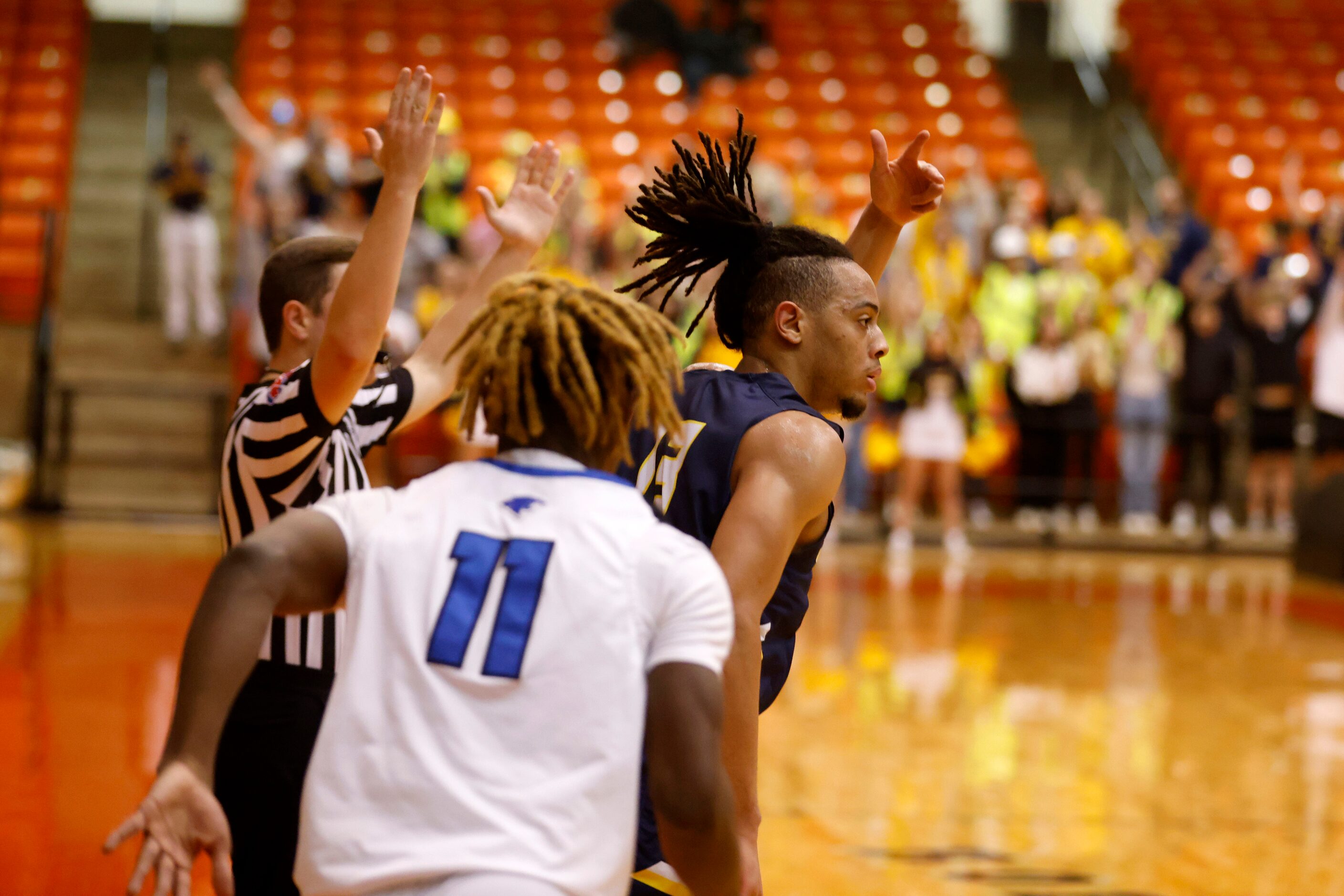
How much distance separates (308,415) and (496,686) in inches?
35.6

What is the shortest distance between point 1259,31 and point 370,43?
11.2 metres

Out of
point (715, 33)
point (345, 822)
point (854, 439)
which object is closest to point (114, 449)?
point (854, 439)

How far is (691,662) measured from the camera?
167 cm

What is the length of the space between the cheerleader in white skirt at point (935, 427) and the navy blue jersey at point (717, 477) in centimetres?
923

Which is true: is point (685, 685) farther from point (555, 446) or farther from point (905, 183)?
point (905, 183)

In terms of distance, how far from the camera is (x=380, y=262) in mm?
2248

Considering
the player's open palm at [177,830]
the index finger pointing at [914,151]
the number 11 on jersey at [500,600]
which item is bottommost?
the player's open palm at [177,830]

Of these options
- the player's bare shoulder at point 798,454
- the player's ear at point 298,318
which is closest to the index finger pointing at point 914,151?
the player's bare shoulder at point 798,454

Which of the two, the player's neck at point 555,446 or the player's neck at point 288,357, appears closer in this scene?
the player's neck at point 555,446

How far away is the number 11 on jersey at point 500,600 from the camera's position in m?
1.63

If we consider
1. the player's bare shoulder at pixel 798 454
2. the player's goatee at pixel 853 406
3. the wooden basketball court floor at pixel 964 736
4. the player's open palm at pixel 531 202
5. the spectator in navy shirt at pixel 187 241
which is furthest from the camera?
the spectator in navy shirt at pixel 187 241

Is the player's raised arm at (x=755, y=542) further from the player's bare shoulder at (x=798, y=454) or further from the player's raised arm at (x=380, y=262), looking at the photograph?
the player's raised arm at (x=380, y=262)

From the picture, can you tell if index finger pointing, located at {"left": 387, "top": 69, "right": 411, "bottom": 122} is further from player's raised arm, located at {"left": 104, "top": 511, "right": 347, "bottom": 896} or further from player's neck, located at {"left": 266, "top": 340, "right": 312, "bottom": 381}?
player's raised arm, located at {"left": 104, "top": 511, "right": 347, "bottom": 896}

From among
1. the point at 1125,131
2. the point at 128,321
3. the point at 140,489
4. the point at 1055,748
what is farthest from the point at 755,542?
the point at 1125,131
